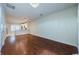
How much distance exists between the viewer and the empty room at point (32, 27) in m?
1.23

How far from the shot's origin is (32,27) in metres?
1.44

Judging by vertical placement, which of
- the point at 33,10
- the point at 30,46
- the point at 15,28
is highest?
the point at 33,10

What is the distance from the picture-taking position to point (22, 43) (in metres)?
1.46

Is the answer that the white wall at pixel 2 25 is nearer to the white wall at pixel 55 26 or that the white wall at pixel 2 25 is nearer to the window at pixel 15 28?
the window at pixel 15 28

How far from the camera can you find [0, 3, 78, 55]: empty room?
123 centimetres

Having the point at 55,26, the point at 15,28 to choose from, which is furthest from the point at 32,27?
the point at 55,26

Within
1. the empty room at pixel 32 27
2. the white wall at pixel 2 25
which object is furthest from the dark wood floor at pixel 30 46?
the white wall at pixel 2 25

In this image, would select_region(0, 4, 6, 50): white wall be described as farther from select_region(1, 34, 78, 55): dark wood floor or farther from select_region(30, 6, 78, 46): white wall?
select_region(30, 6, 78, 46): white wall

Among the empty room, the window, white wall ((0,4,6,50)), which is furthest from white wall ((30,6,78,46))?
white wall ((0,4,6,50))

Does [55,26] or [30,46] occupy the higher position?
[55,26]

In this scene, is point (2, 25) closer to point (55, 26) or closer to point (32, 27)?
point (32, 27)

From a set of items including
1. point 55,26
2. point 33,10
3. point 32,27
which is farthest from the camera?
point 55,26

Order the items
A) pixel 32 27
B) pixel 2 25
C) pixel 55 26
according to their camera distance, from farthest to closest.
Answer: pixel 55 26 → pixel 32 27 → pixel 2 25

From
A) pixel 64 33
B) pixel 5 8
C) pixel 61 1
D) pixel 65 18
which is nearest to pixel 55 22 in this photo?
pixel 65 18
